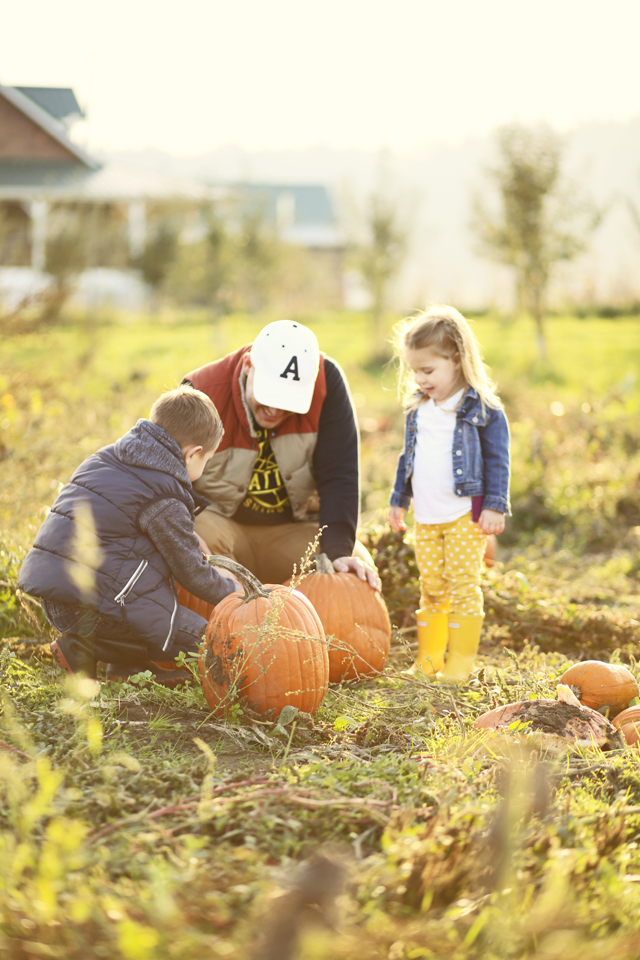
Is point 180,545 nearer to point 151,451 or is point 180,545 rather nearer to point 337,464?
point 151,451

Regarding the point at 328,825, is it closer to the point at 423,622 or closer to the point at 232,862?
the point at 232,862

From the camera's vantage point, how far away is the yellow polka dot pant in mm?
3789

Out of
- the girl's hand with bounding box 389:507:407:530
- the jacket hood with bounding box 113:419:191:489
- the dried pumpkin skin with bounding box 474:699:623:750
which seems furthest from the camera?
the girl's hand with bounding box 389:507:407:530

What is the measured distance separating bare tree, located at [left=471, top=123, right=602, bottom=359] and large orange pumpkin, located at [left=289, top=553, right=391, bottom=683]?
13.7m

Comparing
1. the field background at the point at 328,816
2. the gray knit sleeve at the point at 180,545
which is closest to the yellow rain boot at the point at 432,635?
the field background at the point at 328,816

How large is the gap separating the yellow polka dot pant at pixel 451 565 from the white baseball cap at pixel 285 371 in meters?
0.91

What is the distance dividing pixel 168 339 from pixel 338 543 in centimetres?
1962

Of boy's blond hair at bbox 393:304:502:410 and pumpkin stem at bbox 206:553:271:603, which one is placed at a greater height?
boy's blond hair at bbox 393:304:502:410

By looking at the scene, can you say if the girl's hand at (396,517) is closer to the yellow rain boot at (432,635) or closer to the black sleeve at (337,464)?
the black sleeve at (337,464)

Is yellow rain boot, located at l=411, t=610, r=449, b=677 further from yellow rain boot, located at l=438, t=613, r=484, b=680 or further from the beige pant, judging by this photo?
the beige pant

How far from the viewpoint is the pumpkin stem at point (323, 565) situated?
354cm

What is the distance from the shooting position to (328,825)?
80.2 inches

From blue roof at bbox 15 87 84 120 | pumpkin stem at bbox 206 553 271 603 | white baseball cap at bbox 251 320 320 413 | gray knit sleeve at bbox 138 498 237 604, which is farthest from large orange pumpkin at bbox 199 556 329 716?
blue roof at bbox 15 87 84 120

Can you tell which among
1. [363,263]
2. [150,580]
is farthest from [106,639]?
[363,263]
